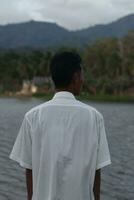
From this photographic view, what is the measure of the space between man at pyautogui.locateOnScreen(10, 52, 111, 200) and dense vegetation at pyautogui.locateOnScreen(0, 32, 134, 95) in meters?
93.9

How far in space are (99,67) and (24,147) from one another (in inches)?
4307

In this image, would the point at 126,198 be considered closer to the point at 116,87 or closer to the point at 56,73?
the point at 56,73

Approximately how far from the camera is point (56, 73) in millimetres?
3295

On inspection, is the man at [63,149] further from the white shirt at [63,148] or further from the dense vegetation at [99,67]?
the dense vegetation at [99,67]

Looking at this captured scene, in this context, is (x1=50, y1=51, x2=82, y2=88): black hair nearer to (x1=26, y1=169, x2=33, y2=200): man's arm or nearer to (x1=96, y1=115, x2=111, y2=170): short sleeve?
(x1=96, y1=115, x2=111, y2=170): short sleeve

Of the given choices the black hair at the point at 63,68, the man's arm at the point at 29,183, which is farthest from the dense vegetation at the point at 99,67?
the man's arm at the point at 29,183

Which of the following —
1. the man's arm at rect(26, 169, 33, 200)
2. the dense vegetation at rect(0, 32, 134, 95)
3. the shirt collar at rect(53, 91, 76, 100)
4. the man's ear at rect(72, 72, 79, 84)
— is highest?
the man's ear at rect(72, 72, 79, 84)

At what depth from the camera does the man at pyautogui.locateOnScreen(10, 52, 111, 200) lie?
122 inches

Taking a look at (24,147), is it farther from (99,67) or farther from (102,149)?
(99,67)

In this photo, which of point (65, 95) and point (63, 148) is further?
point (65, 95)

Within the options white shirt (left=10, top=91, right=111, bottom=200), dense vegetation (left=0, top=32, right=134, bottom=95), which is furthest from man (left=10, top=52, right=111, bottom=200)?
dense vegetation (left=0, top=32, right=134, bottom=95)

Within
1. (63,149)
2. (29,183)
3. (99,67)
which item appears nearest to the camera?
(63,149)

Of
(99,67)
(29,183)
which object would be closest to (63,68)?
(29,183)

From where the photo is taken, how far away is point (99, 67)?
11219 cm
